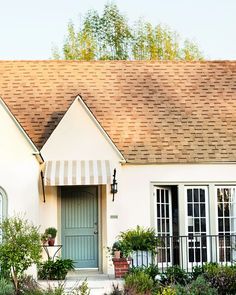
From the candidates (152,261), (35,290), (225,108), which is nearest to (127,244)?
(152,261)

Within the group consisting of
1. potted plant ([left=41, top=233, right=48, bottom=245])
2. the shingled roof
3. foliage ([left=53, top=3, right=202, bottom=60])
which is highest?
foliage ([left=53, top=3, right=202, bottom=60])

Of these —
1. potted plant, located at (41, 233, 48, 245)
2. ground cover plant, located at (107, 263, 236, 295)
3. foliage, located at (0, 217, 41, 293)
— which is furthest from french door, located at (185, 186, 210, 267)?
foliage, located at (0, 217, 41, 293)

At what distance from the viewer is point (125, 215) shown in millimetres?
27250

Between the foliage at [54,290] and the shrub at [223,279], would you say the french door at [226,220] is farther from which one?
the foliage at [54,290]

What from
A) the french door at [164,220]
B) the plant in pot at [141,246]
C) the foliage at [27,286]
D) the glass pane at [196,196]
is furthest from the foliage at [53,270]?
the glass pane at [196,196]

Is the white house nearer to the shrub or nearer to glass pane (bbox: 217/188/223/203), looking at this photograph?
glass pane (bbox: 217/188/223/203)

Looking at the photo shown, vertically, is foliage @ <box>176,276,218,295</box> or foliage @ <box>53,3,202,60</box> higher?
foliage @ <box>53,3,202,60</box>

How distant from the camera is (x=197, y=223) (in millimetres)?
27891

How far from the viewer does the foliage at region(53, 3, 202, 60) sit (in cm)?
5016

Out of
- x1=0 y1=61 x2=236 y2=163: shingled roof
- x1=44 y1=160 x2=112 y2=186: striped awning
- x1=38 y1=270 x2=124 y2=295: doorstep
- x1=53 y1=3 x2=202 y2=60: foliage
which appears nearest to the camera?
x1=38 y1=270 x2=124 y2=295: doorstep

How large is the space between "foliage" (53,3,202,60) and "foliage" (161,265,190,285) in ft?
88.3

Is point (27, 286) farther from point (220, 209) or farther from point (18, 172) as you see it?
point (220, 209)

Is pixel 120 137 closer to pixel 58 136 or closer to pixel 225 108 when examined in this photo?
pixel 58 136

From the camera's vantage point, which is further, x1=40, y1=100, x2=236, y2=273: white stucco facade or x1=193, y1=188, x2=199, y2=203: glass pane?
x1=193, y1=188, x2=199, y2=203: glass pane
